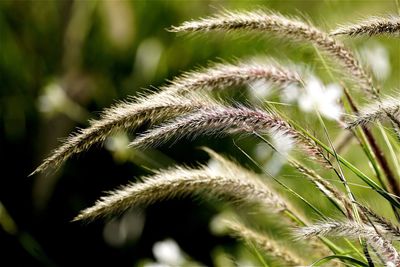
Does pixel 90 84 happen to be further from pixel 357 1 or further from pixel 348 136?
pixel 348 136

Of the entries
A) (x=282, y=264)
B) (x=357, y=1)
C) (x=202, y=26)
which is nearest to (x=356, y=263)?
(x=282, y=264)

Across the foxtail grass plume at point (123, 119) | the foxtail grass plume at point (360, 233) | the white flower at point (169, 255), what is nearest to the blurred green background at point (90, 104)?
the white flower at point (169, 255)

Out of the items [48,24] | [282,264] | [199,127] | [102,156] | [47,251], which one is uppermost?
[199,127]

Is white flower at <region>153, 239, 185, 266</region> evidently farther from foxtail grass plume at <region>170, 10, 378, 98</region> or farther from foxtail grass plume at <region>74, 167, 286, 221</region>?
foxtail grass plume at <region>170, 10, 378, 98</region>

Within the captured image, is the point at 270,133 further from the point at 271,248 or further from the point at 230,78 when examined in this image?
the point at 271,248

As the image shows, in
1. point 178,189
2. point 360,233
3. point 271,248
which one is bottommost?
point 271,248

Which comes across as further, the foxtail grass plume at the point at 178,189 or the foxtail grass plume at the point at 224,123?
the foxtail grass plume at the point at 178,189

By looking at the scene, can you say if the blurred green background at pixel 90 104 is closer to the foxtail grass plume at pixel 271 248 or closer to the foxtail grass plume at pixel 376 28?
the foxtail grass plume at pixel 271 248

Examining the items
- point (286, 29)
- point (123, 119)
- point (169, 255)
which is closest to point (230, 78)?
point (286, 29)
